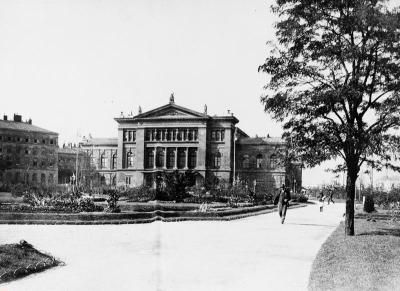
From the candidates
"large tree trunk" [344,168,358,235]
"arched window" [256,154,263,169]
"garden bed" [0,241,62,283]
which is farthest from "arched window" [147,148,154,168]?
"garden bed" [0,241,62,283]

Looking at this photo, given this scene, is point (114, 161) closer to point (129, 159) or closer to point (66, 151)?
point (129, 159)

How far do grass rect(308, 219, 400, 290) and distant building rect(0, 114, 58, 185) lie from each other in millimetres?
68761

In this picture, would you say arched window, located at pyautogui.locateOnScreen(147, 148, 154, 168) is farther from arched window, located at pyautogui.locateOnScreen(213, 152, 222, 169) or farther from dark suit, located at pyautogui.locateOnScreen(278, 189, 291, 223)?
dark suit, located at pyautogui.locateOnScreen(278, 189, 291, 223)

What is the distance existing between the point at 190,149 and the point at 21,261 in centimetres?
5769

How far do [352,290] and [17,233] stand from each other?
464 inches

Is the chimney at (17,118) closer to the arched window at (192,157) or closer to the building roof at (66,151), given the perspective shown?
the building roof at (66,151)

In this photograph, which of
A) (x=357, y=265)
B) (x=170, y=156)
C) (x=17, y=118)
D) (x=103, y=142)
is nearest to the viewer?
(x=357, y=265)

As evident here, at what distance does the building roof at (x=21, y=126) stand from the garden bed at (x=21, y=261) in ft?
233

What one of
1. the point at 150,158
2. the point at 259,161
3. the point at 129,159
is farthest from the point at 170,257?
the point at 129,159

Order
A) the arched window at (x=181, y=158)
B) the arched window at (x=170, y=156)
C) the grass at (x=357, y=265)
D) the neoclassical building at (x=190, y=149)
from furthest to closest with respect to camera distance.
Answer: the arched window at (x=170, y=156), the arched window at (x=181, y=158), the neoclassical building at (x=190, y=149), the grass at (x=357, y=265)

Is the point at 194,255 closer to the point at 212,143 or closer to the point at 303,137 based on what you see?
the point at 303,137

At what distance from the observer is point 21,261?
9133mm

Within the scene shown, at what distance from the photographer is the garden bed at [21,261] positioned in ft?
27.6

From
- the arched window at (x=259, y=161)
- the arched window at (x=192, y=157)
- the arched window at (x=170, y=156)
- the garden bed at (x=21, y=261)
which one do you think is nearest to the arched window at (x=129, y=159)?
the arched window at (x=170, y=156)
